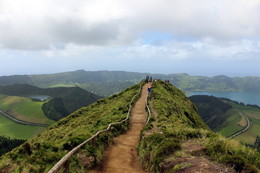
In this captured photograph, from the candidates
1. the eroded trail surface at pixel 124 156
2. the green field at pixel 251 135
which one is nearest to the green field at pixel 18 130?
the eroded trail surface at pixel 124 156

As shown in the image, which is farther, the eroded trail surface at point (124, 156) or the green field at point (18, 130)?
the green field at point (18, 130)

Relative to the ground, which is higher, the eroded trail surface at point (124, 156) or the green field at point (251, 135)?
the eroded trail surface at point (124, 156)

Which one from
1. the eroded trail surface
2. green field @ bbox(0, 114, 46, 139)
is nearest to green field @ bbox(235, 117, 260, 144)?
the eroded trail surface

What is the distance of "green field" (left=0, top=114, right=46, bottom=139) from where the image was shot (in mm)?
153250

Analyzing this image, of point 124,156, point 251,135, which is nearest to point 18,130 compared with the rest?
point 124,156

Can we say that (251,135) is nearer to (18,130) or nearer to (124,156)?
(124,156)

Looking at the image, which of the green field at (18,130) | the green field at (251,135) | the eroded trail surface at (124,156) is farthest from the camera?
the green field at (18,130)

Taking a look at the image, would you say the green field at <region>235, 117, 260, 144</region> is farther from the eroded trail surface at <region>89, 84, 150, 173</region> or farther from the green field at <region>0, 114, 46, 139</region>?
the green field at <region>0, 114, 46, 139</region>

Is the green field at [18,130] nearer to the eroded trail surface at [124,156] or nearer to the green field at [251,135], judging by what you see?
the eroded trail surface at [124,156]

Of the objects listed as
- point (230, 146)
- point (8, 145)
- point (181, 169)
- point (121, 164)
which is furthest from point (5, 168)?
point (8, 145)

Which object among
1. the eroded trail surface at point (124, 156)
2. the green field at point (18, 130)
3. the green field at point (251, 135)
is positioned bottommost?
the green field at point (18, 130)

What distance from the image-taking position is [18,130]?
16512 cm

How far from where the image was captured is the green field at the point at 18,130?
153m

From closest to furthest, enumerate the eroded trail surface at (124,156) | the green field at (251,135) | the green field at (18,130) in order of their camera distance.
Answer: the eroded trail surface at (124,156), the green field at (251,135), the green field at (18,130)
